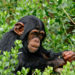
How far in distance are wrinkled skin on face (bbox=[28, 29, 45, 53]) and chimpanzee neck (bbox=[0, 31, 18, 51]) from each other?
362 mm

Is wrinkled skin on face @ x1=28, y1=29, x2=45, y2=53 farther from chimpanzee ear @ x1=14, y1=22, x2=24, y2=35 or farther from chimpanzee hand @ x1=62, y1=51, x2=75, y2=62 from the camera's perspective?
chimpanzee hand @ x1=62, y1=51, x2=75, y2=62

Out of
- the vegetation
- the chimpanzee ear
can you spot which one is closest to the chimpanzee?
the chimpanzee ear

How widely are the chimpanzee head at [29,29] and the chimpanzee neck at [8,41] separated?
121mm

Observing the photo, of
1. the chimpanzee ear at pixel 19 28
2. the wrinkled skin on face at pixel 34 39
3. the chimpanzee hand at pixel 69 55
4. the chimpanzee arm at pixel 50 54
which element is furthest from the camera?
the chimpanzee arm at pixel 50 54

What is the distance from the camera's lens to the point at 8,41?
5.15 meters

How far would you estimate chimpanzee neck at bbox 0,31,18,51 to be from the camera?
5.09 m

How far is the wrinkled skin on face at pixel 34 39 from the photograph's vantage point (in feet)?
15.8

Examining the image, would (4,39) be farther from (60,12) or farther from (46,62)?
(60,12)

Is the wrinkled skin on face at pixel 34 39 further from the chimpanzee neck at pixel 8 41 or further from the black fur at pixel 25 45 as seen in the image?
the chimpanzee neck at pixel 8 41

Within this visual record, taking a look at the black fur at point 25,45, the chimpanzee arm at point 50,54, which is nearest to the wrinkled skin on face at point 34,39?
the black fur at point 25,45

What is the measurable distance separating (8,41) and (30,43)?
54cm

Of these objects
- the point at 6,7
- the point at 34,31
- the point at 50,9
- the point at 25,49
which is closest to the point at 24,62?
the point at 25,49

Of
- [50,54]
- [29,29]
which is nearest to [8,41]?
[29,29]

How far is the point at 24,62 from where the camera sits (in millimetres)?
4852
